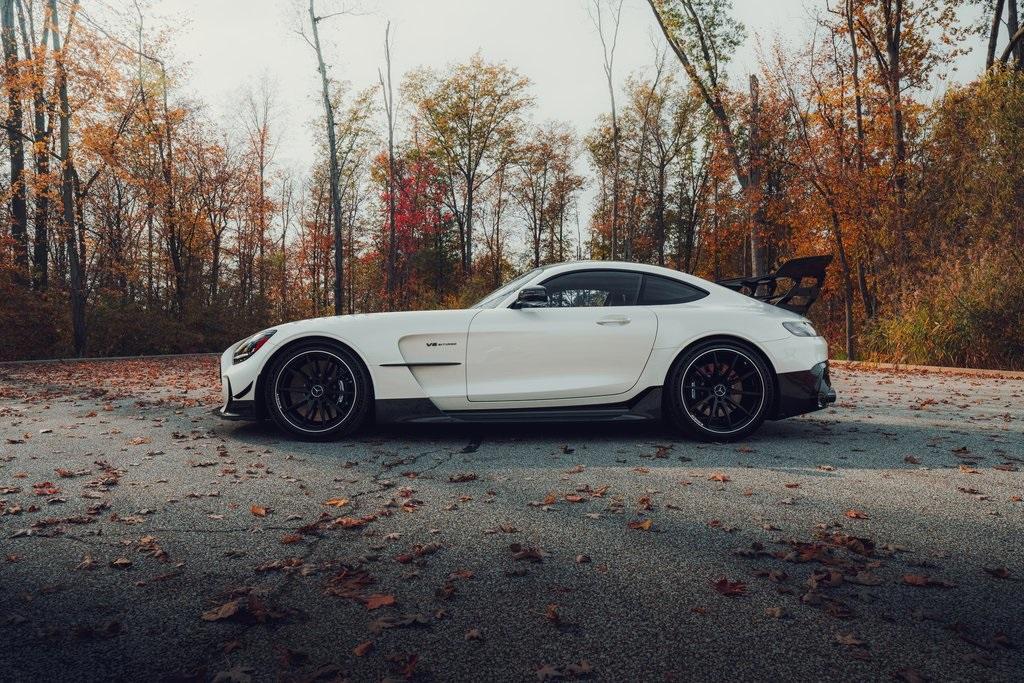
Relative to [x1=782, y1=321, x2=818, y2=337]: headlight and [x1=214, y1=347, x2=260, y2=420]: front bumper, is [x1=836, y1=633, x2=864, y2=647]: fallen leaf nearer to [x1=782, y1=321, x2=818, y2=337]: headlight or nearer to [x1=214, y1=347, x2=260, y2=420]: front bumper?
[x1=782, y1=321, x2=818, y2=337]: headlight

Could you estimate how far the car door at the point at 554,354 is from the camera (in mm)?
5348

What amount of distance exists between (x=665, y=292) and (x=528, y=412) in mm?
1551

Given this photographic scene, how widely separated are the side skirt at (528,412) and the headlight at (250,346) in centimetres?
109

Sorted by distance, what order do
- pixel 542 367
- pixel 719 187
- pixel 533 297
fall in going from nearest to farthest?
pixel 533 297, pixel 542 367, pixel 719 187

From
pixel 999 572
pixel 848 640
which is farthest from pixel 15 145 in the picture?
pixel 999 572

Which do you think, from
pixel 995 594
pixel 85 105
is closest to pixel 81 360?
pixel 85 105

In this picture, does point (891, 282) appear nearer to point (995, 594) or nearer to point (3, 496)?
point (995, 594)

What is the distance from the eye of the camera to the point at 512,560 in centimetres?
284

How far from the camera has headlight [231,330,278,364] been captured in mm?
5504

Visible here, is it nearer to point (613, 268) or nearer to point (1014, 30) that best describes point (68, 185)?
point (613, 268)

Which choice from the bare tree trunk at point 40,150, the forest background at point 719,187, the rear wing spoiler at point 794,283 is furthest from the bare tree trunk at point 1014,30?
the bare tree trunk at point 40,150

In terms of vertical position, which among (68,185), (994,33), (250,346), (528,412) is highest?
(994,33)

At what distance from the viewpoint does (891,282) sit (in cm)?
1539

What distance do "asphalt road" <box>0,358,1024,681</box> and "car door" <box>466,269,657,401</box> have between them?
470mm
